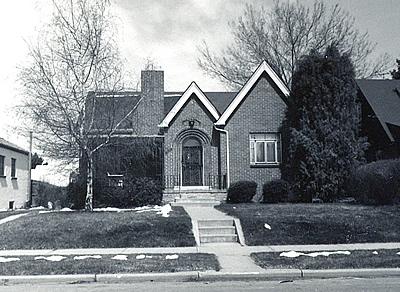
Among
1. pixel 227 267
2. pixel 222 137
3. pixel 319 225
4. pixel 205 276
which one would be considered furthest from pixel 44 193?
pixel 205 276

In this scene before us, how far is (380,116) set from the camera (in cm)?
2334

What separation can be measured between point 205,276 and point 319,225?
608 centimetres

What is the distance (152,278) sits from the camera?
31.1ft

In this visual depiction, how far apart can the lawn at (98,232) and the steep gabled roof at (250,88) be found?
8004mm

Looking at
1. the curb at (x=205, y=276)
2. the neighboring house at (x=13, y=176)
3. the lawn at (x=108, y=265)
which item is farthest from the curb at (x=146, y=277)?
the neighboring house at (x=13, y=176)

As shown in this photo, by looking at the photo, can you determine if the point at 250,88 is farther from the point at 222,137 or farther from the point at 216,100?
the point at 216,100

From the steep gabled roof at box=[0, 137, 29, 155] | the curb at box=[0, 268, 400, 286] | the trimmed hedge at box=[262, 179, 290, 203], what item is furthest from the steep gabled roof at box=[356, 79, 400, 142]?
the steep gabled roof at box=[0, 137, 29, 155]

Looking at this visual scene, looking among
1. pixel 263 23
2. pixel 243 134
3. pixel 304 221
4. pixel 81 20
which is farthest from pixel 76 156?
pixel 263 23

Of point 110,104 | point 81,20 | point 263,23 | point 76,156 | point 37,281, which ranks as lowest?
point 37,281

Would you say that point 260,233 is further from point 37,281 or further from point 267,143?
point 267,143

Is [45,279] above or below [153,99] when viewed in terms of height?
below

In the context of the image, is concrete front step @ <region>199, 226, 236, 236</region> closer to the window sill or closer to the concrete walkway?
the concrete walkway

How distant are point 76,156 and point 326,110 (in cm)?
1045

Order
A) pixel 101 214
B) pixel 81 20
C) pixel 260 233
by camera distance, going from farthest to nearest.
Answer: pixel 81 20 → pixel 101 214 → pixel 260 233
